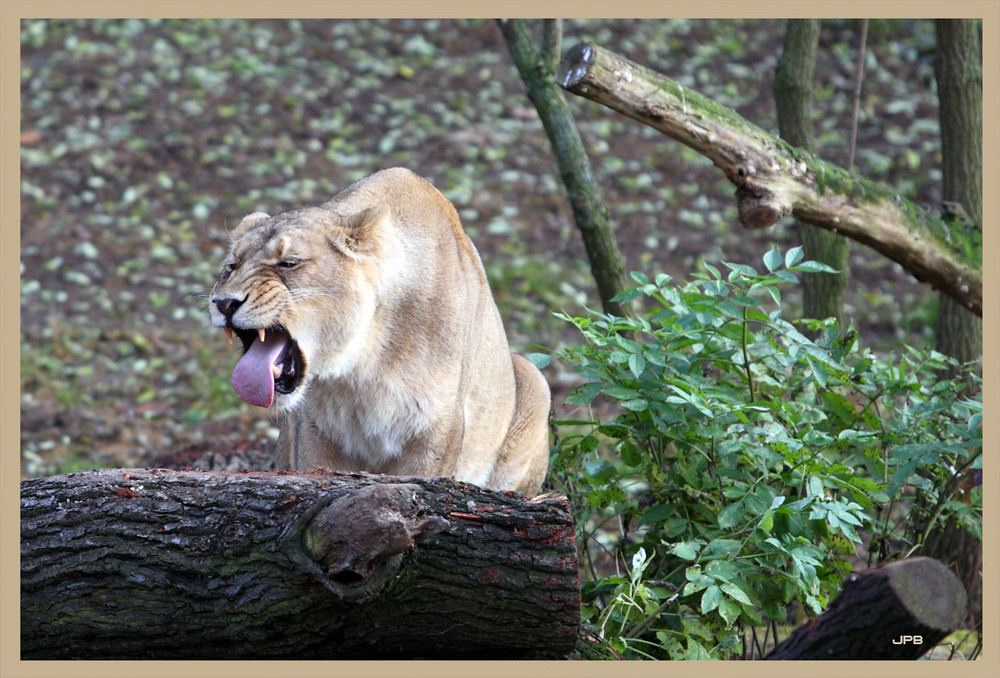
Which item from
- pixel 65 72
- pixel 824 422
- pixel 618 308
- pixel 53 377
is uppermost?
pixel 65 72

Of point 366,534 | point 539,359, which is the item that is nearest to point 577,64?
point 539,359

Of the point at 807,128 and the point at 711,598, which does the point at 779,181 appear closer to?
the point at 807,128

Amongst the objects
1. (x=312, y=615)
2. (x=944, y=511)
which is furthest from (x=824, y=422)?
(x=312, y=615)

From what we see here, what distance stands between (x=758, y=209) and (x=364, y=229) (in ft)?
5.89

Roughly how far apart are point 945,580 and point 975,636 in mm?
3328

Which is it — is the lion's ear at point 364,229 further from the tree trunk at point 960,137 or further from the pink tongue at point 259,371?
the tree trunk at point 960,137

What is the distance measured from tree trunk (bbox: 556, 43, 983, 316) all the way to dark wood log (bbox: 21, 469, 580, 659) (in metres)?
2.02

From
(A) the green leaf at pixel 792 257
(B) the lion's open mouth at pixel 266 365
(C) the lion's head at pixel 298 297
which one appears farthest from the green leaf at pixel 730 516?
(B) the lion's open mouth at pixel 266 365

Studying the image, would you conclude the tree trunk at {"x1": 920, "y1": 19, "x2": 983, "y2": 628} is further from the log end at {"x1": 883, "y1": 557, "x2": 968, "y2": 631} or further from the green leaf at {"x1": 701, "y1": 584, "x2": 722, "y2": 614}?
the log end at {"x1": 883, "y1": 557, "x2": 968, "y2": 631}

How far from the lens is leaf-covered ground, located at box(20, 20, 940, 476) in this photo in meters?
9.27

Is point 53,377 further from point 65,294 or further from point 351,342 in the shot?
point 351,342

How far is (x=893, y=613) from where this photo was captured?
2793 mm

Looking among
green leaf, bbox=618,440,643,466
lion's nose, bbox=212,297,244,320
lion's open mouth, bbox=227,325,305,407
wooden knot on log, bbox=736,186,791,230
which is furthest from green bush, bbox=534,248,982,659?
lion's nose, bbox=212,297,244,320

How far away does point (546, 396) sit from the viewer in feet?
18.3
